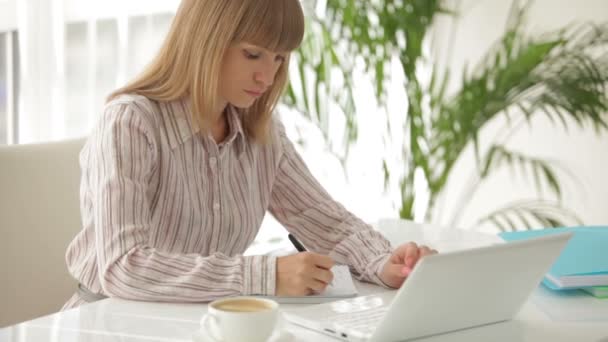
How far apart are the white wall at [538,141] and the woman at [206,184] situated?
2040 millimetres

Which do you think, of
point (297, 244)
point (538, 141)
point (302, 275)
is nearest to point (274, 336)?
point (302, 275)

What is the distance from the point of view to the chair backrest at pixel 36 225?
164cm

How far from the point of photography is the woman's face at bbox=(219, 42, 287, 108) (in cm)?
155

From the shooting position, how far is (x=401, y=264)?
150 centimetres

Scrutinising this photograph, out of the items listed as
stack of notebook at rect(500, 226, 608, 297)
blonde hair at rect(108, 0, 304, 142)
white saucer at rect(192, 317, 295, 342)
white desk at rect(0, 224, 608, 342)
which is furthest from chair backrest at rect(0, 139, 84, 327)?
stack of notebook at rect(500, 226, 608, 297)

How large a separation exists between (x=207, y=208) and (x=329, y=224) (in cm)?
27

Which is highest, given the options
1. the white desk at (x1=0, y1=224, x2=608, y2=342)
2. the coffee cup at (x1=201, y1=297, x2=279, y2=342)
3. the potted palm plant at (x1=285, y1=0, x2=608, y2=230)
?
the potted palm plant at (x1=285, y1=0, x2=608, y2=230)

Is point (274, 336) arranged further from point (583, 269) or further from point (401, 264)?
point (583, 269)

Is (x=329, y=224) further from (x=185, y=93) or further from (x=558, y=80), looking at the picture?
(x=558, y=80)

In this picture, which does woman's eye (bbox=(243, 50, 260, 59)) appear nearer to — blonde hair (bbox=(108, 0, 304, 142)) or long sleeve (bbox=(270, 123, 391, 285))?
blonde hair (bbox=(108, 0, 304, 142))

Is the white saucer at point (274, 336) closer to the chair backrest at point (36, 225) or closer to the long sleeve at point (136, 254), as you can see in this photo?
the long sleeve at point (136, 254)

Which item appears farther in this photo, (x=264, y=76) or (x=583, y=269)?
(x=264, y=76)

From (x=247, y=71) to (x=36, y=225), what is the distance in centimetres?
51

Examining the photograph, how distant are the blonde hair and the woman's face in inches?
0.7
